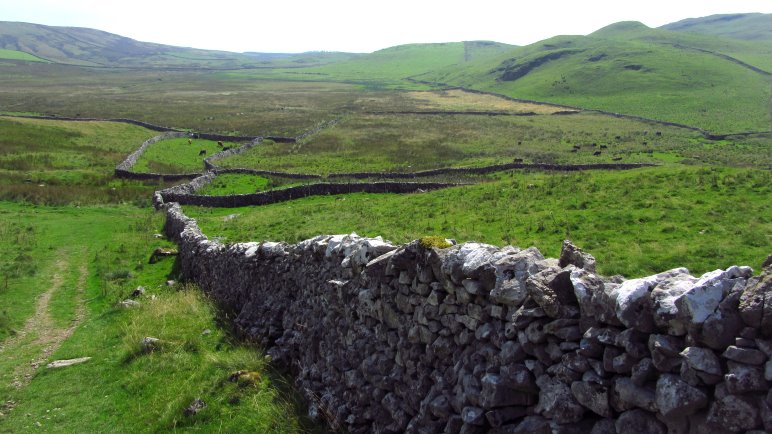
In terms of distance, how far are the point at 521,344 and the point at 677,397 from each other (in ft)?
6.31

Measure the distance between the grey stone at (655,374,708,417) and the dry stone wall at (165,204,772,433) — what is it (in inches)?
0.5

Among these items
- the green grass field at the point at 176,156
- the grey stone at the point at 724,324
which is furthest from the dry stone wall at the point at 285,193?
the grey stone at the point at 724,324

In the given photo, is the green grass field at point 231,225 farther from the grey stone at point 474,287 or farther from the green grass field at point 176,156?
the grey stone at point 474,287

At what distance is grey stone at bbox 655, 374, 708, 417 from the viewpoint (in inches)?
188

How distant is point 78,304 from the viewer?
64.3 ft

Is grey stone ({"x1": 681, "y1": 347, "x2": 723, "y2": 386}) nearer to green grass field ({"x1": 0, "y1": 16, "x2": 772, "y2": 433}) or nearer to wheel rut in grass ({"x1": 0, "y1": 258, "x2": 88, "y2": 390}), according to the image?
green grass field ({"x1": 0, "y1": 16, "x2": 772, "y2": 433})

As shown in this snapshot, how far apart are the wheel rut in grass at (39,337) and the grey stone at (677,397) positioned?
46.9 ft

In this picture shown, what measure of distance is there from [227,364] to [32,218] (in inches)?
1105

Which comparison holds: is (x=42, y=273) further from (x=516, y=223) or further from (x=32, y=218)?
(x=516, y=223)

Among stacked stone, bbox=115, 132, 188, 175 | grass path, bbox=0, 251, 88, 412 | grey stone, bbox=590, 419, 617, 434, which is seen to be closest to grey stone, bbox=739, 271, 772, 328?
grey stone, bbox=590, 419, 617, 434

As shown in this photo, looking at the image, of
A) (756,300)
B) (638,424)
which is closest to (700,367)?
(756,300)

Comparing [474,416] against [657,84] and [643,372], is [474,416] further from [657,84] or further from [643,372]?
[657,84]

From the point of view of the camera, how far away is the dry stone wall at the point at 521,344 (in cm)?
472

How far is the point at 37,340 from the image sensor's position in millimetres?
16234
